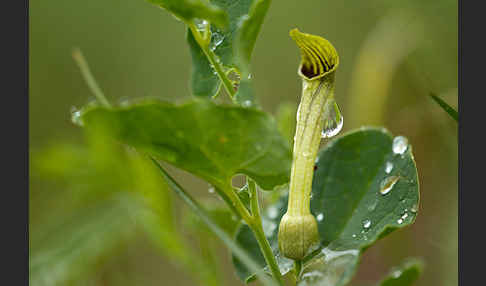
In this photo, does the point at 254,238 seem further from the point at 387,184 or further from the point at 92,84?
the point at 92,84

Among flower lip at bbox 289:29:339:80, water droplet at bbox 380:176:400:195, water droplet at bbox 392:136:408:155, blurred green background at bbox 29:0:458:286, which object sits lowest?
blurred green background at bbox 29:0:458:286

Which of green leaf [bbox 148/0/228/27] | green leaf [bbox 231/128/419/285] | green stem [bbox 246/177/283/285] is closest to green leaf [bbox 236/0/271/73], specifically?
green leaf [bbox 148/0/228/27]

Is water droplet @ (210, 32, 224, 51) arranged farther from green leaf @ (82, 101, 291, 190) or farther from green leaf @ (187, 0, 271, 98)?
green leaf @ (82, 101, 291, 190)

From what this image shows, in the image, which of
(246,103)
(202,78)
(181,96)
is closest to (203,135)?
(246,103)

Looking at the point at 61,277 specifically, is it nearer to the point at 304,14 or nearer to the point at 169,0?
the point at 169,0

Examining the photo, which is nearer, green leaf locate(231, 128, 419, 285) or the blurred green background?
green leaf locate(231, 128, 419, 285)

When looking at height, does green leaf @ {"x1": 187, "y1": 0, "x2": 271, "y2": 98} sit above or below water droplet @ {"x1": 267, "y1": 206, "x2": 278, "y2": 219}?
above

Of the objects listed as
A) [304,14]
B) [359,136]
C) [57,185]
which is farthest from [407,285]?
[304,14]
